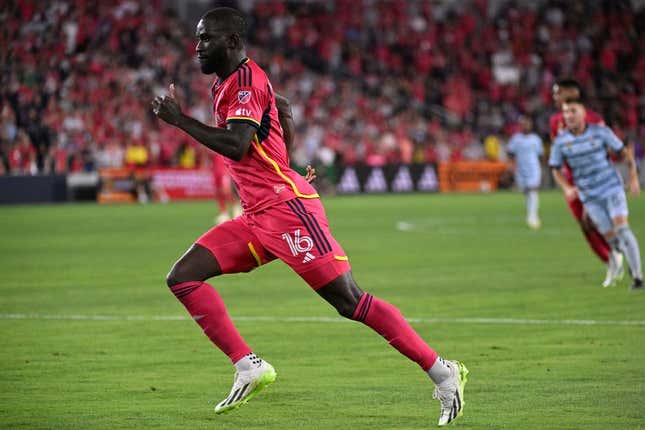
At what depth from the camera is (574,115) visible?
1391 centimetres

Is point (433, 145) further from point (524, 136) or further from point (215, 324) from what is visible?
point (215, 324)

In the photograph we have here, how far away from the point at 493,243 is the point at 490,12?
32.3 metres

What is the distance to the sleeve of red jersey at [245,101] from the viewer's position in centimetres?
693

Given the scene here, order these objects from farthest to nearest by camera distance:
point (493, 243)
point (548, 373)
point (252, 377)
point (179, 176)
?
point (179, 176) → point (493, 243) → point (548, 373) → point (252, 377)

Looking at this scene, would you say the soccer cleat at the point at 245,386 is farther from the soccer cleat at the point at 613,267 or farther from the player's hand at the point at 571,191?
the soccer cleat at the point at 613,267

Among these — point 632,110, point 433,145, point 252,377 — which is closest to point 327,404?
point 252,377

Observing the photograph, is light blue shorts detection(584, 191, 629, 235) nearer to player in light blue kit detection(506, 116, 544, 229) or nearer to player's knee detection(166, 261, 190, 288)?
player's knee detection(166, 261, 190, 288)

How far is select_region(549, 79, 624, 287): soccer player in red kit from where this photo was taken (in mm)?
13891

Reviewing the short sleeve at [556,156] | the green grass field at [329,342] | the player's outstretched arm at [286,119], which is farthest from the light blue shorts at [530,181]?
the player's outstretched arm at [286,119]

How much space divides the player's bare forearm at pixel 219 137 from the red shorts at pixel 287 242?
502 mm

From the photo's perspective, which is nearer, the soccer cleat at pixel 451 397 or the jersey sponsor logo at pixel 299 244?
the soccer cleat at pixel 451 397

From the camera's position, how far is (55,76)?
34969mm

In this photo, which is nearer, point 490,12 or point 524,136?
point 524,136

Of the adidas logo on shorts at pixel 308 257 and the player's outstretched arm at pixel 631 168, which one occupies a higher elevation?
the adidas logo on shorts at pixel 308 257
